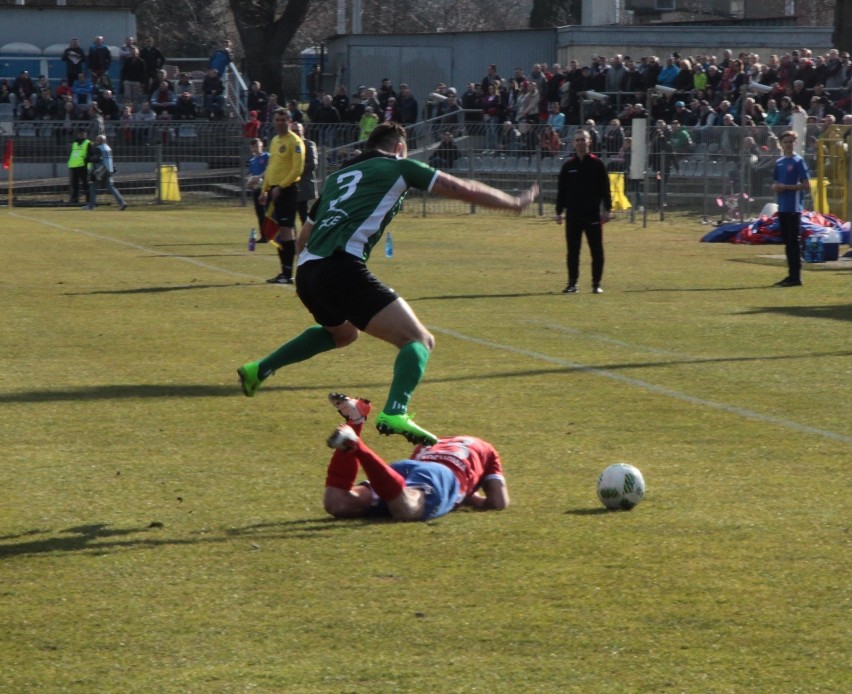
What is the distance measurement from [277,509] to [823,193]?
20525 millimetres

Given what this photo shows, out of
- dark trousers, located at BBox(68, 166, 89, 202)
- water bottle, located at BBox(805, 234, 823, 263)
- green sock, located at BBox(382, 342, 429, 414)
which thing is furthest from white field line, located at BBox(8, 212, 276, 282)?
green sock, located at BBox(382, 342, 429, 414)

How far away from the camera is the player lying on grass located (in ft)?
20.8

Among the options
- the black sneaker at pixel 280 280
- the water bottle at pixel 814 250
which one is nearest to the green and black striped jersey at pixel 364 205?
the black sneaker at pixel 280 280

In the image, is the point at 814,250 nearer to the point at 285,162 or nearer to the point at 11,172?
the point at 285,162

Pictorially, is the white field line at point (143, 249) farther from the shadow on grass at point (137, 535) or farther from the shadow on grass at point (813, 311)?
the shadow on grass at point (137, 535)

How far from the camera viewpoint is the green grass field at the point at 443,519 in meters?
4.74

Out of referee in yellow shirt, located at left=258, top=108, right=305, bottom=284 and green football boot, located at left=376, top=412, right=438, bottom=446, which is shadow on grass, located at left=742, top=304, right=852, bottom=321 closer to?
referee in yellow shirt, located at left=258, top=108, right=305, bottom=284

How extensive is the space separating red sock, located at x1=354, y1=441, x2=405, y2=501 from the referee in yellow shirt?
453 inches

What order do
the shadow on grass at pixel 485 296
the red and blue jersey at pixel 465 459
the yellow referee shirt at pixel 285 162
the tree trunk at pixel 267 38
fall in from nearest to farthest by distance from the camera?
A: the red and blue jersey at pixel 465 459 < the shadow on grass at pixel 485 296 < the yellow referee shirt at pixel 285 162 < the tree trunk at pixel 267 38

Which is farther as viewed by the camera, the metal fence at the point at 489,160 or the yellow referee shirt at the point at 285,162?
the metal fence at the point at 489,160

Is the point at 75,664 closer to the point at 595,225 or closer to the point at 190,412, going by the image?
the point at 190,412

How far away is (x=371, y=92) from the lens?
40969 mm

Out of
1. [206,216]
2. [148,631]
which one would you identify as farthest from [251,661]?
[206,216]

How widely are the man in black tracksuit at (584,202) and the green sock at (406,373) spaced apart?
33.7 feet
